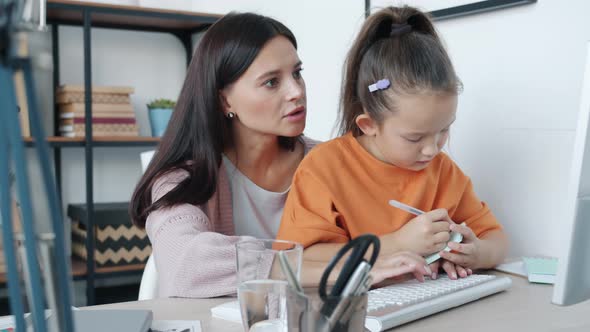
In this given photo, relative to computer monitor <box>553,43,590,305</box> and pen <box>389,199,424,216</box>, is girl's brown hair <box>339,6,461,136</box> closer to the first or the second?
pen <box>389,199,424,216</box>

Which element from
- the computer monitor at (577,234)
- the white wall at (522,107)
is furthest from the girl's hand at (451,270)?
the computer monitor at (577,234)

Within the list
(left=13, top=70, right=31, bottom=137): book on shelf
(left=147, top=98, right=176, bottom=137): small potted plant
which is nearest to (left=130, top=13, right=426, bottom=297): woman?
(left=13, top=70, right=31, bottom=137): book on shelf

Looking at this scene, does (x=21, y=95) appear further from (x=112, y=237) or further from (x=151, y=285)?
(x=112, y=237)

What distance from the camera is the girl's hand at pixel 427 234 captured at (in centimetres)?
105

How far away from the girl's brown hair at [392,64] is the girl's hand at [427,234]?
0.70 feet

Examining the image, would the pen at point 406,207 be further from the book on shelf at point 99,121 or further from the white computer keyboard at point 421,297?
the book on shelf at point 99,121

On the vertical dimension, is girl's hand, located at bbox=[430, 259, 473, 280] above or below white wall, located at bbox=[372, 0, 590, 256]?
below

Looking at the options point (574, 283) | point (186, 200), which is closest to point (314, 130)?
point (186, 200)

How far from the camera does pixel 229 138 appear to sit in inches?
54.4

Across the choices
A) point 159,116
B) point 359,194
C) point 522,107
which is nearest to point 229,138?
point 359,194

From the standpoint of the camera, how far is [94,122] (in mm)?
2539

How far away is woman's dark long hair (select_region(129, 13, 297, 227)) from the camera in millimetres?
1225

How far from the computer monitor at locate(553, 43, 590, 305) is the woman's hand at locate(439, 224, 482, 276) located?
0.38 metres

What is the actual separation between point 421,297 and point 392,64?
47 centimetres
